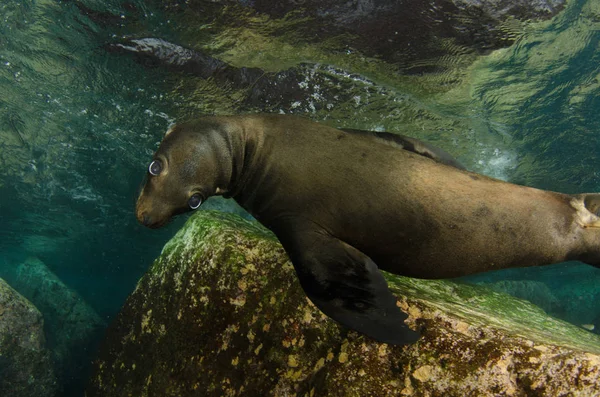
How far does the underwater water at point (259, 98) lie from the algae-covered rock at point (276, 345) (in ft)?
14.1

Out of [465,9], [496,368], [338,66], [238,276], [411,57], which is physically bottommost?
[238,276]

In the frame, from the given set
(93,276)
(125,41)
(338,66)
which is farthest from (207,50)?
(93,276)

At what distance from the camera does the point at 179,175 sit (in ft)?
9.62

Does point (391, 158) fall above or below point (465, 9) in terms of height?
below

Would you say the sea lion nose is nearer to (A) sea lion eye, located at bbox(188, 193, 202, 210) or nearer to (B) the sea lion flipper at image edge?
(A) sea lion eye, located at bbox(188, 193, 202, 210)

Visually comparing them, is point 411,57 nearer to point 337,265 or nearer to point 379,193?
point 379,193

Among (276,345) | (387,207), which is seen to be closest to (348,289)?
(387,207)

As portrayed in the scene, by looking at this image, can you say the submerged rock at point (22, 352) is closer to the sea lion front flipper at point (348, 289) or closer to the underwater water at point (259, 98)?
the underwater water at point (259, 98)

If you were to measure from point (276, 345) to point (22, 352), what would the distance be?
9554 millimetres

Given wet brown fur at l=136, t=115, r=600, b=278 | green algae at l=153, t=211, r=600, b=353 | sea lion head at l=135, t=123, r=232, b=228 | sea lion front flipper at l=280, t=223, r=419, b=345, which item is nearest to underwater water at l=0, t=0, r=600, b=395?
green algae at l=153, t=211, r=600, b=353

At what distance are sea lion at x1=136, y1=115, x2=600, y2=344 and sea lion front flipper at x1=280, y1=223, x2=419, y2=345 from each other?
0.10 ft

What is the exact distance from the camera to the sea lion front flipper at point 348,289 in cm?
230

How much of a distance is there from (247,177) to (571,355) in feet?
8.62

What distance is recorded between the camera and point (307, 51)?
7.48 metres
